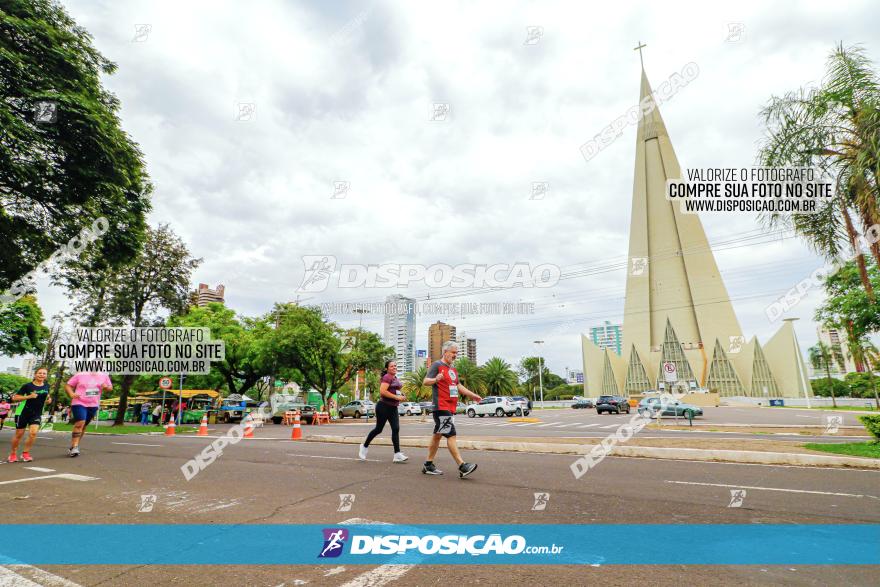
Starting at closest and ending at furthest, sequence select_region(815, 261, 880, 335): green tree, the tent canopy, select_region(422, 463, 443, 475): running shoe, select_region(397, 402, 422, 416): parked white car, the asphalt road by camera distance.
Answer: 1. the asphalt road
2. select_region(422, 463, 443, 475): running shoe
3. select_region(815, 261, 880, 335): green tree
4. the tent canopy
5. select_region(397, 402, 422, 416): parked white car

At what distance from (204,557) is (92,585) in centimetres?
66

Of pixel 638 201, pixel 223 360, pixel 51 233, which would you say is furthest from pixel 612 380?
pixel 51 233

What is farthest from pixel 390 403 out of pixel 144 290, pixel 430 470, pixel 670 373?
pixel 144 290

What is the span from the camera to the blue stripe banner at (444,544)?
3.16 meters

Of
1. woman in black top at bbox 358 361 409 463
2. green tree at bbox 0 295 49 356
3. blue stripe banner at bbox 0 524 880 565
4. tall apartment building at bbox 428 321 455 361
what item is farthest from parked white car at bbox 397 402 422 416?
blue stripe banner at bbox 0 524 880 565

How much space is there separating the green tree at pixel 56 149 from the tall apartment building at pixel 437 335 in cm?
7422

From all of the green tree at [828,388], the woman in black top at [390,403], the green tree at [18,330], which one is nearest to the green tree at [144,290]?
the green tree at [18,330]

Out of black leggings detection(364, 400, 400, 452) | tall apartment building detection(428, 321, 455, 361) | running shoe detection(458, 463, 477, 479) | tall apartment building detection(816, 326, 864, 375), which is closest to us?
running shoe detection(458, 463, 477, 479)

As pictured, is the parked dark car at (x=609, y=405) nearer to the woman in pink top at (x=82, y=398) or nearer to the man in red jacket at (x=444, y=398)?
the man in red jacket at (x=444, y=398)

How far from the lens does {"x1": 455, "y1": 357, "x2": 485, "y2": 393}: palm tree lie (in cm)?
6531

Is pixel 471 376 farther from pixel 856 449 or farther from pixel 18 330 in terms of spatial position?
pixel 856 449

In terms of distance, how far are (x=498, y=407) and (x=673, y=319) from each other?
5426 centimetres

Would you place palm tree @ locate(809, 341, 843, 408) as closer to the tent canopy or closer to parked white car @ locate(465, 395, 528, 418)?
parked white car @ locate(465, 395, 528, 418)

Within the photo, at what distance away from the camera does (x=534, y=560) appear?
3.12 m
